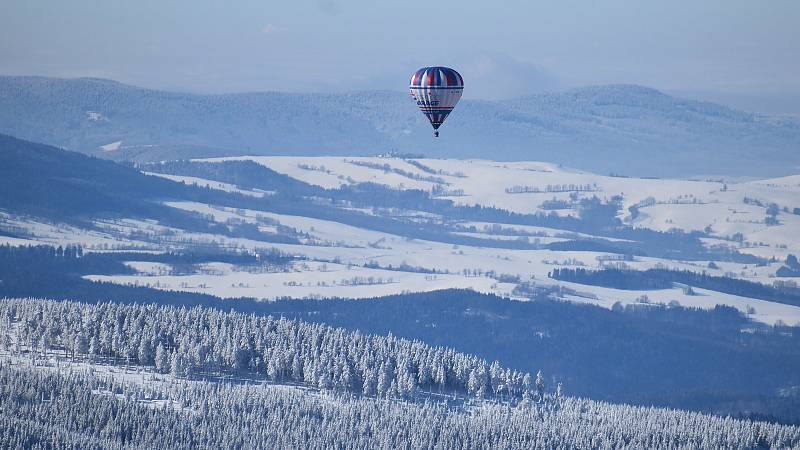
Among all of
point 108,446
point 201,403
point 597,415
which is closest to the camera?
point 108,446

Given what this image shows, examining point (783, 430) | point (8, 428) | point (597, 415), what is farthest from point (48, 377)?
point (783, 430)

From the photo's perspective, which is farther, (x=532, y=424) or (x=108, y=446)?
(x=532, y=424)

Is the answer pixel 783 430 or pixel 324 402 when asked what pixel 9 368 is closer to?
pixel 324 402

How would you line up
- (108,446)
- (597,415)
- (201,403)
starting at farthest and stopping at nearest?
1. (597,415)
2. (201,403)
3. (108,446)

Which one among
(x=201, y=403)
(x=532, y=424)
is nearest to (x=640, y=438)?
(x=532, y=424)

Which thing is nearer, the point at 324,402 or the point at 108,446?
the point at 108,446

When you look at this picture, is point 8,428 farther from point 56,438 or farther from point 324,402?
point 324,402
